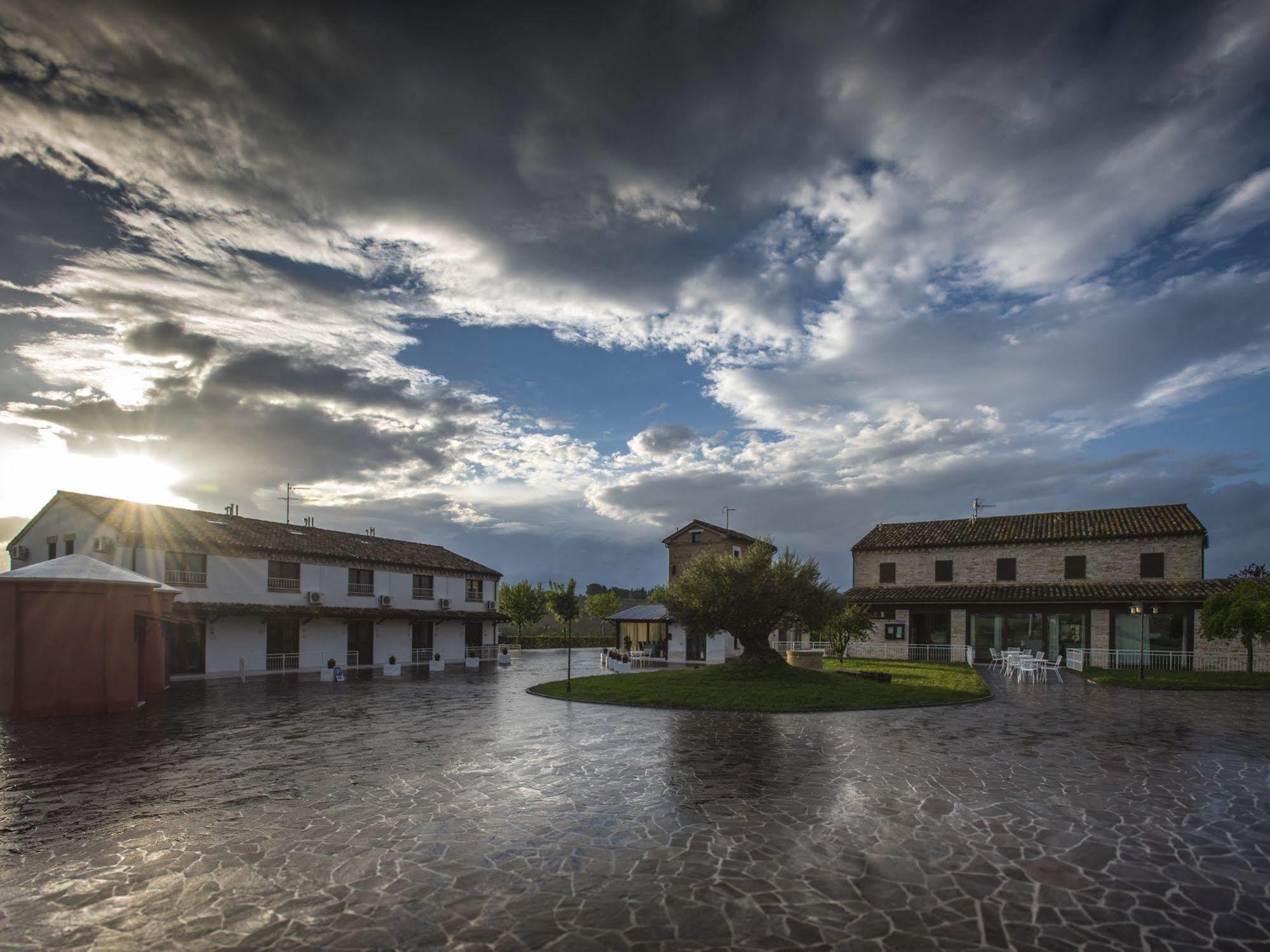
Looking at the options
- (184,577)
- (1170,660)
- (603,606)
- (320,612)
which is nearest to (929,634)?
(1170,660)

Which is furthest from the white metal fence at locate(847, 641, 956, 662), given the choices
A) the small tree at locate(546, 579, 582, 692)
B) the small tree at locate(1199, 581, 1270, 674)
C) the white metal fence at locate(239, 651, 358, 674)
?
the white metal fence at locate(239, 651, 358, 674)

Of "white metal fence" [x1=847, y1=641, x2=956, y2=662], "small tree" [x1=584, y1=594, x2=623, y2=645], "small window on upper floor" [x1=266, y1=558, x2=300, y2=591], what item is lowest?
"small tree" [x1=584, y1=594, x2=623, y2=645]

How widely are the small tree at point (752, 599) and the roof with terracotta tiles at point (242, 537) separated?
69.8ft

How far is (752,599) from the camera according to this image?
24.1 m

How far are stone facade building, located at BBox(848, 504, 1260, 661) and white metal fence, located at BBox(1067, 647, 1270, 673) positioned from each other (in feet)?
1.18

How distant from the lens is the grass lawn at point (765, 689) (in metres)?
19.9

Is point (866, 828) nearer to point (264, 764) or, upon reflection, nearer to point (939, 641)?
point (264, 764)

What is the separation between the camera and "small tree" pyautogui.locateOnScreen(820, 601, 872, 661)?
33.7m

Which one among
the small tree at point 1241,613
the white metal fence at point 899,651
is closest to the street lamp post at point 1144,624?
the small tree at point 1241,613

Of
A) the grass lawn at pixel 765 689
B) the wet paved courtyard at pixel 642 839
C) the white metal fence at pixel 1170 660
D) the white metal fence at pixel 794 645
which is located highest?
the wet paved courtyard at pixel 642 839

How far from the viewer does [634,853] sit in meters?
7.93

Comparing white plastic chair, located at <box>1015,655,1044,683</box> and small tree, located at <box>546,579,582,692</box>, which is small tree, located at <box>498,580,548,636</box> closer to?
small tree, located at <box>546,579,582,692</box>

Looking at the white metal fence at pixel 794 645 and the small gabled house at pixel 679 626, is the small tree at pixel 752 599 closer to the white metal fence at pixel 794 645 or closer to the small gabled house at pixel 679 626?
the small gabled house at pixel 679 626

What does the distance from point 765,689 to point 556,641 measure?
41.6 m
